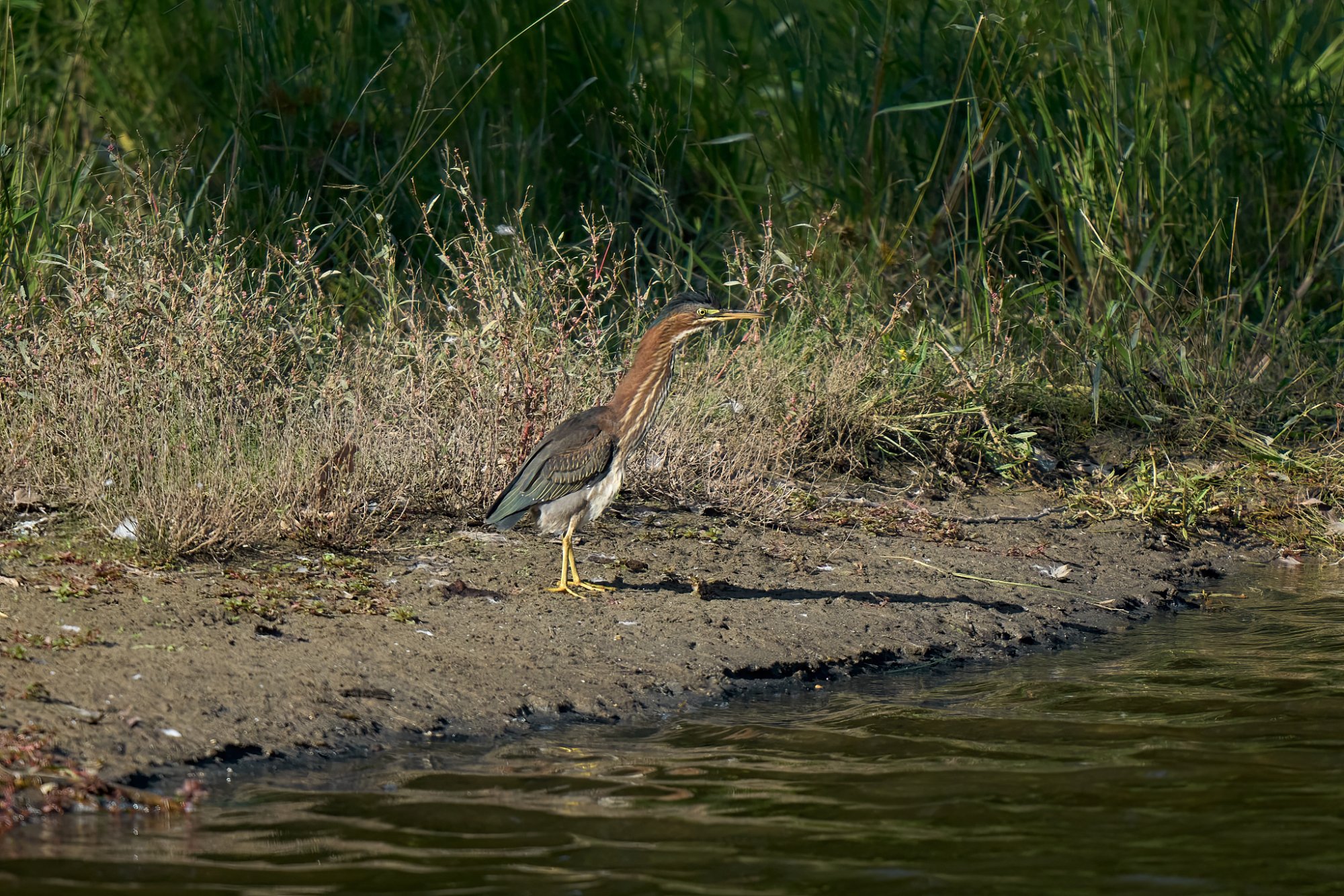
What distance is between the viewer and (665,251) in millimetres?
10039

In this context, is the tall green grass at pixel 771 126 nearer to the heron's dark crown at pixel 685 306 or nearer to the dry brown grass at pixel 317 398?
the dry brown grass at pixel 317 398

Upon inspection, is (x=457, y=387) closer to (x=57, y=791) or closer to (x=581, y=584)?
(x=581, y=584)

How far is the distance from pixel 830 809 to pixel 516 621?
212 cm

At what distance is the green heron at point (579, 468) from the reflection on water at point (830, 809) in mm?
1356

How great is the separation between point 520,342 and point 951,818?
155 inches

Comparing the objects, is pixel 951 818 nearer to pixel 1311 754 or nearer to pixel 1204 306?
pixel 1311 754

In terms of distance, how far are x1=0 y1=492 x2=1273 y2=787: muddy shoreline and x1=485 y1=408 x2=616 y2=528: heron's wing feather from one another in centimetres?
33

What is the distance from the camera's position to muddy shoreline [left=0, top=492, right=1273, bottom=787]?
5004 millimetres

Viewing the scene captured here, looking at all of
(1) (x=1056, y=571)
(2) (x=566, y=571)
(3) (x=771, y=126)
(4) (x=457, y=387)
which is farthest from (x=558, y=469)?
(3) (x=771, y=126)

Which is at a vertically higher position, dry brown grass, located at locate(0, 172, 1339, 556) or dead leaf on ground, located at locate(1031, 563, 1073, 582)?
dry brown grass, located at locate(0, 172, 1339, 556)

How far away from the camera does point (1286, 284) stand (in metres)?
9.85

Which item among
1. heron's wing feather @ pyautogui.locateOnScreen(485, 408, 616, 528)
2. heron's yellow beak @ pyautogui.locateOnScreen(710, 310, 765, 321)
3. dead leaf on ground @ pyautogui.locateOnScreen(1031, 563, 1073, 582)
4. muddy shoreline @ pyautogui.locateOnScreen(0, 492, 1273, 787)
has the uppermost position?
heron's yellow beak @ pyautogui.locateOnScreen(710, 310, 765, 321)

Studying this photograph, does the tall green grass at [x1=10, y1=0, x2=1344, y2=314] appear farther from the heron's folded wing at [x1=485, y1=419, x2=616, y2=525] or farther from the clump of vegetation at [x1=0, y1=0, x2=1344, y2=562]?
the heron's folded wing at [x1=485, y1=419, x2=616, y2=525]

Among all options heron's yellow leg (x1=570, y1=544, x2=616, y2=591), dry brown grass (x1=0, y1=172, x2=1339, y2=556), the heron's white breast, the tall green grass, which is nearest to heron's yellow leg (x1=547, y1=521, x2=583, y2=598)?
heron's yellow leg (x1=570, y1=544, x2=616, y2=591)
